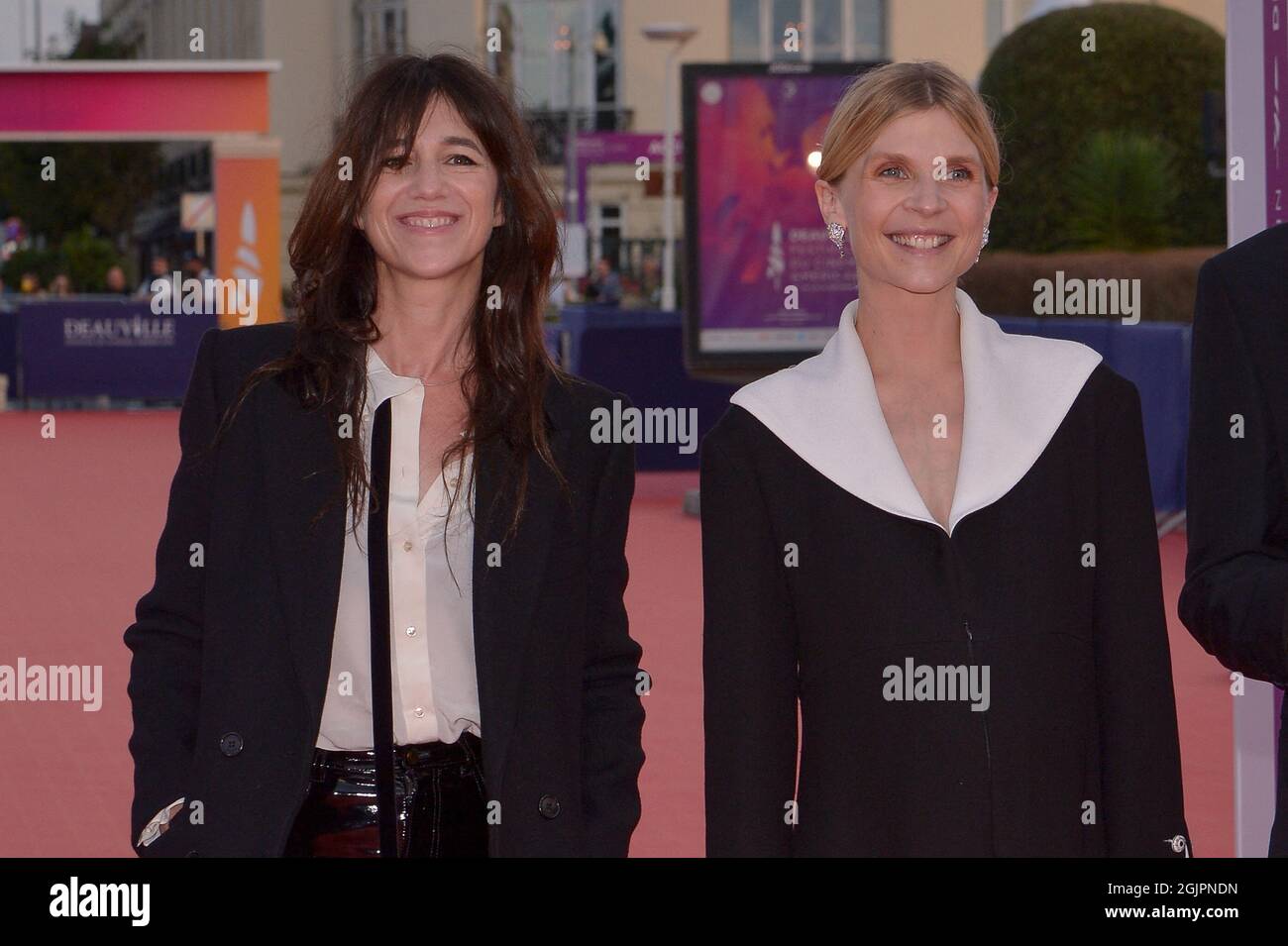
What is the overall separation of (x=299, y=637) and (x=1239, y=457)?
124 cm

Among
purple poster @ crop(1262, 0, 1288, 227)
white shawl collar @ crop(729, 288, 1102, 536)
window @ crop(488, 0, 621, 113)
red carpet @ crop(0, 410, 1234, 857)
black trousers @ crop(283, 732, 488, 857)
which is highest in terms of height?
window @ crop(488, 0, 621, 113)

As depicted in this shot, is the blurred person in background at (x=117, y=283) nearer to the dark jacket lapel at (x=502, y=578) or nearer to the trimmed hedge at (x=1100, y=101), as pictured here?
the trimmed hedge at (x=1100, y=101)

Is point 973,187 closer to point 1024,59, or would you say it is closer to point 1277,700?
point 1277,700

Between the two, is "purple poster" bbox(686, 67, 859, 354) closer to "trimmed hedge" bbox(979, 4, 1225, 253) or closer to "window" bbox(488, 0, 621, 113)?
"trimmed hedge" bbox(979, 4, 1225, 253)

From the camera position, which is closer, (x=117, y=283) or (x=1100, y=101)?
(x=1100, y=101)

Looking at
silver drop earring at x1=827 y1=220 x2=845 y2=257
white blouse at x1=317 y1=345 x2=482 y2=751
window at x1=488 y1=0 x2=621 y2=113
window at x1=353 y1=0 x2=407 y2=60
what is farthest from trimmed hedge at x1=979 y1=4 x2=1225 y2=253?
window at x1=353 y1=0 x2=407 y2=60

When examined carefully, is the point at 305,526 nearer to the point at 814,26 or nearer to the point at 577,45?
the point at 814,26

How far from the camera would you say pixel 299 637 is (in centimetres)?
259

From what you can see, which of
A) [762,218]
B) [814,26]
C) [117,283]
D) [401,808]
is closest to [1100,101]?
[762,218]

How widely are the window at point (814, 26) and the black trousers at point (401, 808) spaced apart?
43474 millimetres

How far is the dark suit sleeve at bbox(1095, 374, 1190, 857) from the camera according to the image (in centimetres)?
258

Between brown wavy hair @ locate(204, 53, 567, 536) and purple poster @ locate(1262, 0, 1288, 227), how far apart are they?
1.45 m

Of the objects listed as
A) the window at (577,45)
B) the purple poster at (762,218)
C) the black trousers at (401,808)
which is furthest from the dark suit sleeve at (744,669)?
the window at (577,45)

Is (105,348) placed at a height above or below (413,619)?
above
